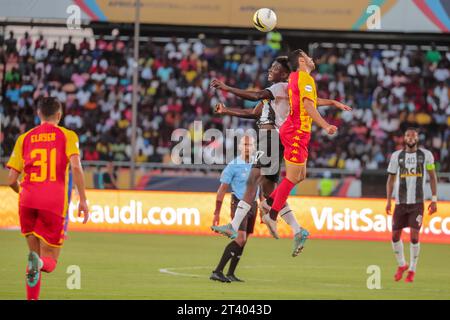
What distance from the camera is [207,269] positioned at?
17.6 meters

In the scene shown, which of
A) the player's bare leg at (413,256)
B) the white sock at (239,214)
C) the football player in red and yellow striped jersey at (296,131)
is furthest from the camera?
the player's bare leg at (413,256)

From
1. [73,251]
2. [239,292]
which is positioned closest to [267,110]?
[239,292]

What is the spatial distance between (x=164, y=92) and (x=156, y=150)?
292 cm

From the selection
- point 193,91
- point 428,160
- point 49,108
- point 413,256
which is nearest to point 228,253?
point 413,256

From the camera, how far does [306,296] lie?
13414 mm

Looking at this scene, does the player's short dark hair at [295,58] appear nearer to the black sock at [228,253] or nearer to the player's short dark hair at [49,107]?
the black sock at [228,253]

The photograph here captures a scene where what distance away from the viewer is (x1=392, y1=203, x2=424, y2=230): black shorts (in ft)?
56.1

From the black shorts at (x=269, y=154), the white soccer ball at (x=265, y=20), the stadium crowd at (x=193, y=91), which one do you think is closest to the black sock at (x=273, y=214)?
the black shorts at (x=269, y=154)

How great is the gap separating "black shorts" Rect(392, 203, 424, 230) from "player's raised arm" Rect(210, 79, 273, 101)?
440 centimetres

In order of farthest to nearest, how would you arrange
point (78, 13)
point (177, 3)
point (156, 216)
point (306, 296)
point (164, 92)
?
1. point (164, 92)
2. point (177, 3)
3. point (78, 13)
4. point (156, 216)
5. point (306, 296)

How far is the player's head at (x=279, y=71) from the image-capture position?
14023 mm

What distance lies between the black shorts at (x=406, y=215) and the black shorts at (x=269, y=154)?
11.6 ft

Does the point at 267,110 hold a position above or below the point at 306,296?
above

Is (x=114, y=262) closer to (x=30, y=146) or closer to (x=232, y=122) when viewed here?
(x=30, y=146)
